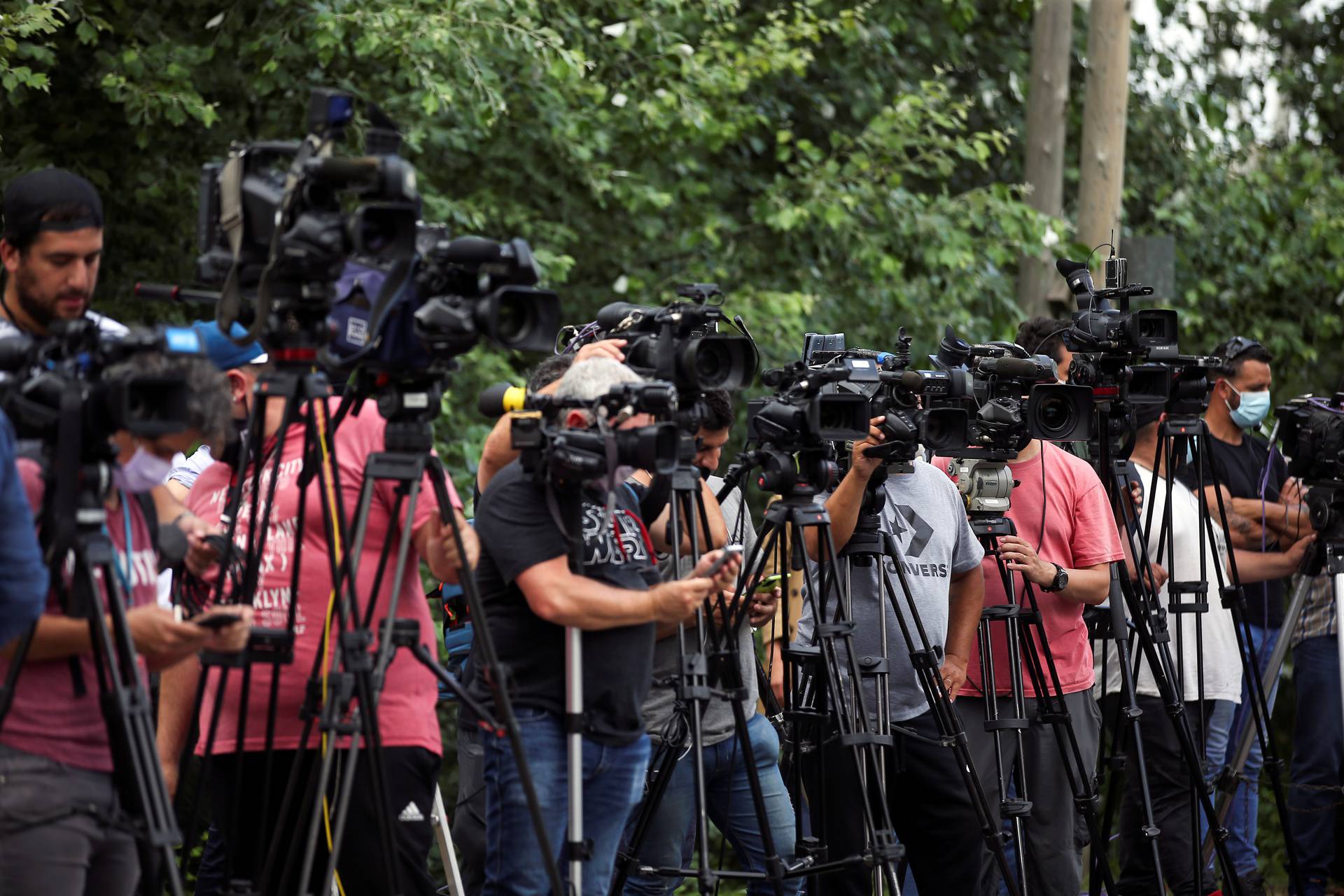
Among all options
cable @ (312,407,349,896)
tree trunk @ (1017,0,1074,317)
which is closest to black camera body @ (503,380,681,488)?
cable @ (312,407,349,896)

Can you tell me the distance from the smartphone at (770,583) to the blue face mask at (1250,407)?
2.33m

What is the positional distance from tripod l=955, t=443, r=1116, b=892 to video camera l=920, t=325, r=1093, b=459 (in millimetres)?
72

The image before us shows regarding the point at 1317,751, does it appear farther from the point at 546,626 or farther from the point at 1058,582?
the point at 546,626

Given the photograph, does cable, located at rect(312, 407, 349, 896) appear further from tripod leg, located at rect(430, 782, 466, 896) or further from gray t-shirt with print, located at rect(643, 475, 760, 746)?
gray t-shirt with print, located at rect(643, 475, 760, 746)

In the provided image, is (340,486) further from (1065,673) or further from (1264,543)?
(1264,543)

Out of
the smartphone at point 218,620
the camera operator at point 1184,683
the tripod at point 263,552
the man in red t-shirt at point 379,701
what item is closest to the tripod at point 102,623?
the smartphone at point 218,620

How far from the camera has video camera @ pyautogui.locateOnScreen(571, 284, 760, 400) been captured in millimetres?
3613

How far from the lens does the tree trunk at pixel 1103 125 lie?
8.58 metres

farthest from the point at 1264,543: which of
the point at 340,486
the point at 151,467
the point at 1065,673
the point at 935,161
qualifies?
the point at 151,467

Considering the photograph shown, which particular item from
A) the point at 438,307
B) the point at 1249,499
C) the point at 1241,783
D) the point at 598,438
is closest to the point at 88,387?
the point at 438,307

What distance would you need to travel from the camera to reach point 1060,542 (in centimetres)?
486

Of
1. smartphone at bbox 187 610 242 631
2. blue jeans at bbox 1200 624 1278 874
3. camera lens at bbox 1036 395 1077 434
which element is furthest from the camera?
blue jeans at bbox 1200 624 1278 874

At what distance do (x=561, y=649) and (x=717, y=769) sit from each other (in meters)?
1.03

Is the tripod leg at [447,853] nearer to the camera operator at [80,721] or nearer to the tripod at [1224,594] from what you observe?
the camera operator at [80,721]
